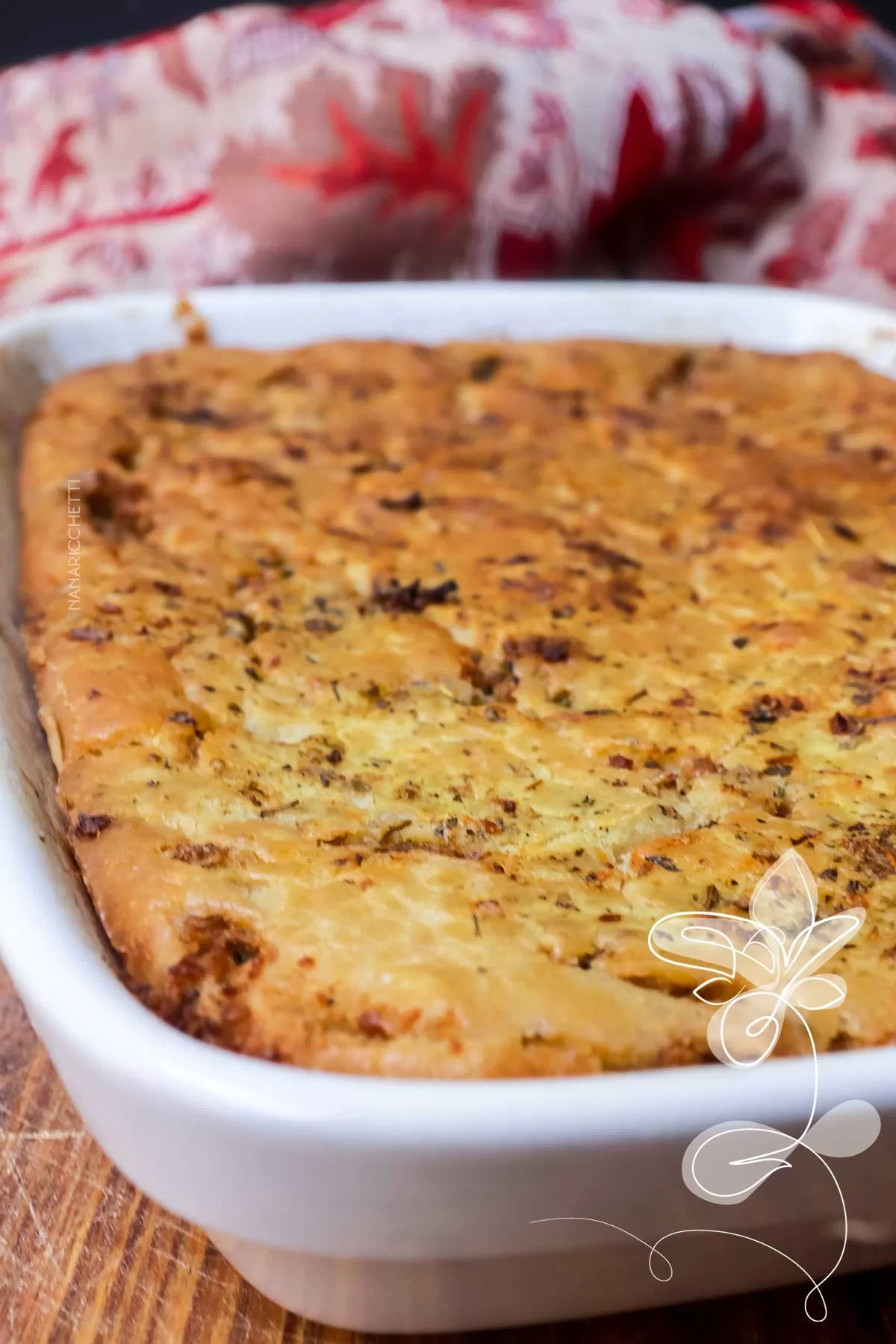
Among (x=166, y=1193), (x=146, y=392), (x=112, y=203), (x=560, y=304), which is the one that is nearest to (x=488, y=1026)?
(x=166, y=1193)

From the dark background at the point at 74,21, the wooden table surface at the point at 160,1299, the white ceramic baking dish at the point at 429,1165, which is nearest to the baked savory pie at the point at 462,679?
the white ceramic baking dish at the point at 429,1165

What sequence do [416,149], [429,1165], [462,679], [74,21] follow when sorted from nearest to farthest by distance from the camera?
1. [429,1165]
2. [462,679]
3. [416,149]
4. [74,21]

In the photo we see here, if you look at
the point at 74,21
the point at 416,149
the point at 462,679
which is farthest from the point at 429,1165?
the point at 74,21

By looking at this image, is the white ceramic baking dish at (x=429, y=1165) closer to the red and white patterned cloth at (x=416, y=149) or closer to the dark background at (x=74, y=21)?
the red and white patterned cloth at (x=416, y=149)

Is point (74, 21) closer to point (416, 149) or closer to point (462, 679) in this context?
point (416, 149)

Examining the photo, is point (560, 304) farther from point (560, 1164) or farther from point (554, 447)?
point (560, 1164)

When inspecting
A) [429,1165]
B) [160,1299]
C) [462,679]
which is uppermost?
[429,1165]
